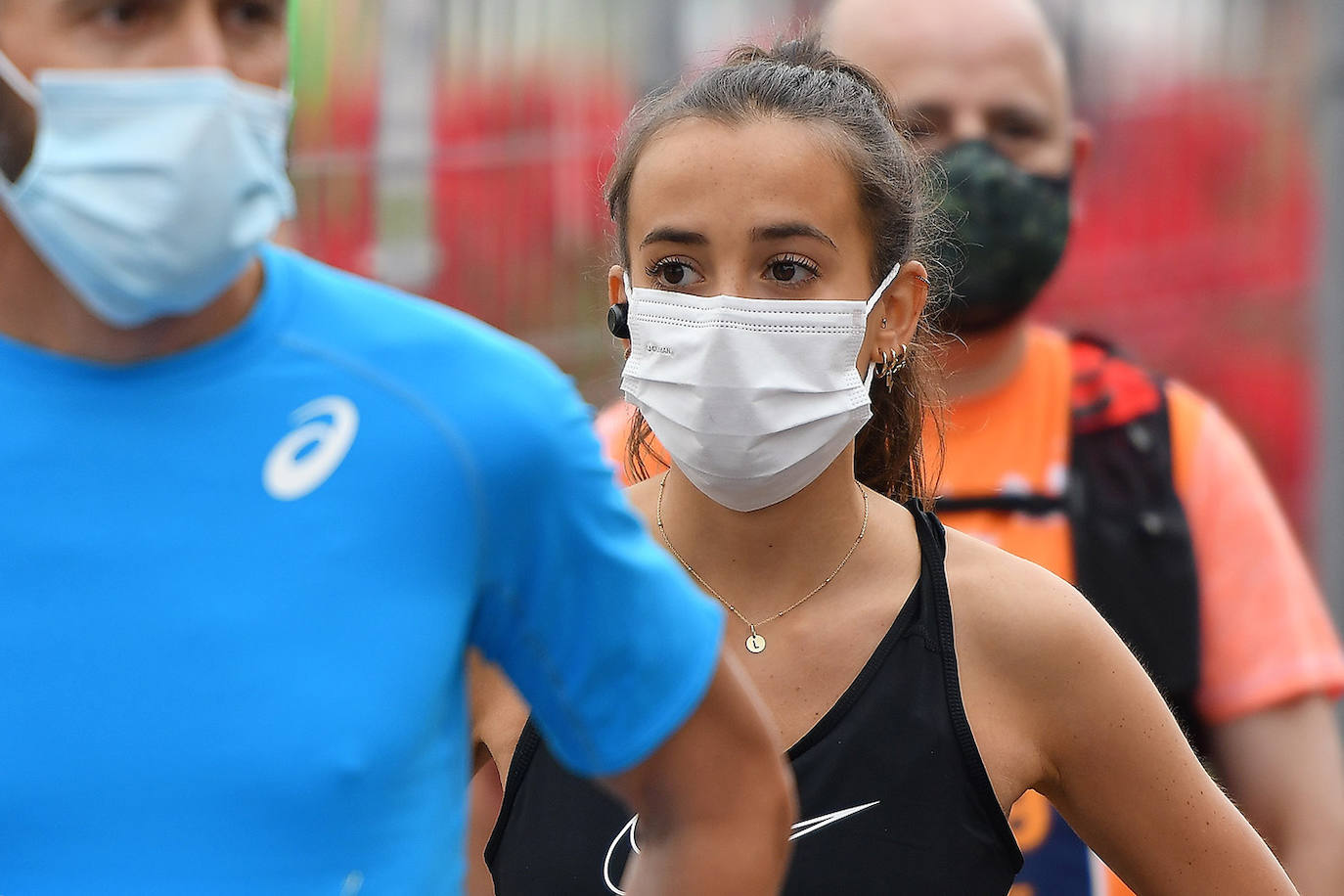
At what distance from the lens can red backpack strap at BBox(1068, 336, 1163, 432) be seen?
3.68 meters

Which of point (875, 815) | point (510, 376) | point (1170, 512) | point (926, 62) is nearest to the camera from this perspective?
point (510, 376)

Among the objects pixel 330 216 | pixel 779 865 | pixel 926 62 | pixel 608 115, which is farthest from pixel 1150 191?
pixel 779 865

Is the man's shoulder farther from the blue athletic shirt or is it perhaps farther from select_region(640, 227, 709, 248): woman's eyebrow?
select_region(640, 227, 709, 248): woman's eyebrow

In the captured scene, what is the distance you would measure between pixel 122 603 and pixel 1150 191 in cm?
583

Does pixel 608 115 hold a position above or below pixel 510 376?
below

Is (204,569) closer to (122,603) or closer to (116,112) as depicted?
(122,603)

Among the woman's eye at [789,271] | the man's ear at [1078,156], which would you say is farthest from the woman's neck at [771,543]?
the man's ear at [1078,156]

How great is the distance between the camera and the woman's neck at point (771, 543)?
2.67 metres

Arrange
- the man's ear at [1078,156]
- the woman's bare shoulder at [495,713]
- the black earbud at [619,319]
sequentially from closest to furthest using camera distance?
the woman's bare shoulder at [495,713], the black earbud at [619,319], the man's ear at [1078,156]

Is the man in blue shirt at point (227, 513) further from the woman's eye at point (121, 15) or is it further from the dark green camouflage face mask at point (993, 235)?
the dark green camouflage face mask at point (993, 235)

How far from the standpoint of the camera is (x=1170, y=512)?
11.7 feet

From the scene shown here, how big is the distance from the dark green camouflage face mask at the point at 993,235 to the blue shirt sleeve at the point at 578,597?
2.09 metres

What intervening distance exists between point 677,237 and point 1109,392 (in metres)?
1.36

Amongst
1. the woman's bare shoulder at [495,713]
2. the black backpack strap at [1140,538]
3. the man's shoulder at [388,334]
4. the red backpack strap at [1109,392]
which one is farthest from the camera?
the red backpack strap at [1109,392]
